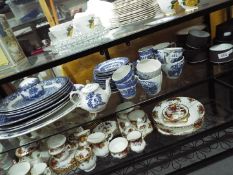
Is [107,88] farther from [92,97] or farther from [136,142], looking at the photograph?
[136,142]

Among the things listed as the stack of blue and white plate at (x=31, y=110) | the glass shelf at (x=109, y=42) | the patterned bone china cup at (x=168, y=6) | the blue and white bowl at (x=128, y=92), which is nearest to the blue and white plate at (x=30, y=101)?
the stack of blue and white plate at (x=31, y=110)

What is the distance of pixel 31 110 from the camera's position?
90 centimetres

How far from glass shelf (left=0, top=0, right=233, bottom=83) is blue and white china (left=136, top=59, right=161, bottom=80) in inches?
6.2

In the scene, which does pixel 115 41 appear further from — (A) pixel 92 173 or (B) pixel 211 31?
(B) pixel 211 31

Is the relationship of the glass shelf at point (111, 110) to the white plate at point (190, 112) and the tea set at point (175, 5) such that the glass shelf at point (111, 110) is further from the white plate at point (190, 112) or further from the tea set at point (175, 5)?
the tea set at point (175, 5)

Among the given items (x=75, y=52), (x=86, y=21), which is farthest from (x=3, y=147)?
(x=86, y=21)

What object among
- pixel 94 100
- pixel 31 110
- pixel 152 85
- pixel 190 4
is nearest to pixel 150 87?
pixel 152 85

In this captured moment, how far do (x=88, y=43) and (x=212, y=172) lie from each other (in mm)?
847

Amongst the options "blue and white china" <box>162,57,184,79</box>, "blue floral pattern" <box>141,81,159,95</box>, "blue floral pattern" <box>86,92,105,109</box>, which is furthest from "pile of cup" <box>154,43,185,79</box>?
"blue floral pattern" <box>86,92,105,109</box>

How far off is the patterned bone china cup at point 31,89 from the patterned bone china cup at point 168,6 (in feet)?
1.78

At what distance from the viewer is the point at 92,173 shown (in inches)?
44.9

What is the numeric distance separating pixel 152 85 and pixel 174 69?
0.43 ft

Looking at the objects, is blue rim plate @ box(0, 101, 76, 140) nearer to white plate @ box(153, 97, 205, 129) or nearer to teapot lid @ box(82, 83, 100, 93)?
teapot lid @ box(82, 83, 100, 93)

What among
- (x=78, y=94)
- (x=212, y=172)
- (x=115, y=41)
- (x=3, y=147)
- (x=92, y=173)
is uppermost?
(x=115, y=41)
